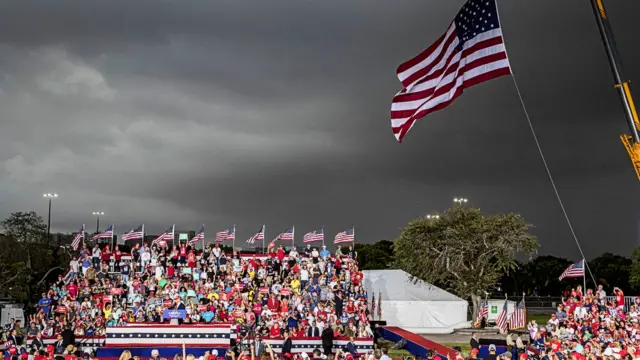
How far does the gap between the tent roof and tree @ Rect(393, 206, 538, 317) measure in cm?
264

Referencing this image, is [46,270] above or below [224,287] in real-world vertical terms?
above

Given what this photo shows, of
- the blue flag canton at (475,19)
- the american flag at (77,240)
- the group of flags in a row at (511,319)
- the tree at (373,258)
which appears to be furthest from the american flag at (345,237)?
the tree at (373,258)

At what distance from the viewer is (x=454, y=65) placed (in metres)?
14.4

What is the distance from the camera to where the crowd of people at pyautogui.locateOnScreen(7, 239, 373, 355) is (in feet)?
97.5

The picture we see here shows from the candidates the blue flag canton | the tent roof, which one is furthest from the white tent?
the blue flag canton

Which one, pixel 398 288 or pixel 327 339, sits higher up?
pixel 398 288

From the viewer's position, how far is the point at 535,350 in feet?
86.2

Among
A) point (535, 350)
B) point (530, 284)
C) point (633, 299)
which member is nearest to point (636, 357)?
point (535, 350)

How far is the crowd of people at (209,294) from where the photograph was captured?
29719 mm

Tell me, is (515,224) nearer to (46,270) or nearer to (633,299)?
(633,299)

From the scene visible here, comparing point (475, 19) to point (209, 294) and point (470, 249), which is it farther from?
point (470, 249)

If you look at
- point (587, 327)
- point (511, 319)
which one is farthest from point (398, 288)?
point (587, 327)

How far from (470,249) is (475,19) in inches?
1530

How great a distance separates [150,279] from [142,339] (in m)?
8.28
